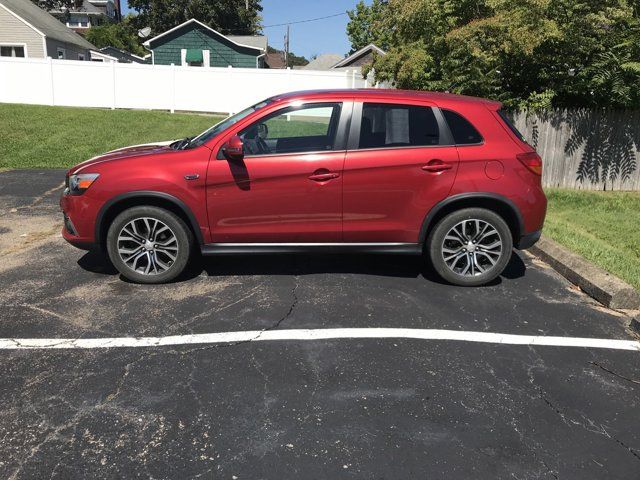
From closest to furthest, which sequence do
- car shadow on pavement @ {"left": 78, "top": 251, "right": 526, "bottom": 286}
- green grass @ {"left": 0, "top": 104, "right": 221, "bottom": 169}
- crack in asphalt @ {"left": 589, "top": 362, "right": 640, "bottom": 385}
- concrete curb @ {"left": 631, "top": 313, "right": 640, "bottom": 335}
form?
1. crack in asphalt @ {"left": 589, "top": 362, "right": 640, "bottom": 385}
2. concrete curb @ {"left": 631, "top": 313, "right": 640, "bottom": 335}
3. car shadow on pavement @ {"left": 78, "top": 251, "right": 526, "bottom": 286}
4. green grass @ {"left": 0, "top": 104, "right": 221, "bottom": 169}

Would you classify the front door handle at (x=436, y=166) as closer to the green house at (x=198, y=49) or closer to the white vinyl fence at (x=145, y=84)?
the white vinyl fence at (x=145, y=84)

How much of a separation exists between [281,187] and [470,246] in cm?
188

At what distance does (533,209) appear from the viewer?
16.9 ft

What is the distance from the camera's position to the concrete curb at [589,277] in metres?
4.91

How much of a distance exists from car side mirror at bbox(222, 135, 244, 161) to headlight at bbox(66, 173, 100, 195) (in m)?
1.21

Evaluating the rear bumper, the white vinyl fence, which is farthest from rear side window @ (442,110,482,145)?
the white vinyl fence

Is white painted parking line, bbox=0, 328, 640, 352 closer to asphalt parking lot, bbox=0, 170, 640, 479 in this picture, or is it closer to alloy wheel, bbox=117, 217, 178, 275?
asphalt parking lot, bbox=0, 170, 640, 479

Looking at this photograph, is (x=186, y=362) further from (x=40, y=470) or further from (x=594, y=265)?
(x=594, y=265)

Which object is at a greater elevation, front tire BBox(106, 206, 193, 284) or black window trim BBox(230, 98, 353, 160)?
black window trim BBox(230, 98, 353, 160)

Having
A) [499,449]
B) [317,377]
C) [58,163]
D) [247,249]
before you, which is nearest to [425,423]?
[499,449]

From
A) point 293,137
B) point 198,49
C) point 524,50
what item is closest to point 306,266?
point 293,137

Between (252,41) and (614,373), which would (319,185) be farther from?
(252,41)

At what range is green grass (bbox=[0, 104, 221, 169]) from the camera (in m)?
13.0

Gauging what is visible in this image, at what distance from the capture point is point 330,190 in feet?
16.4
